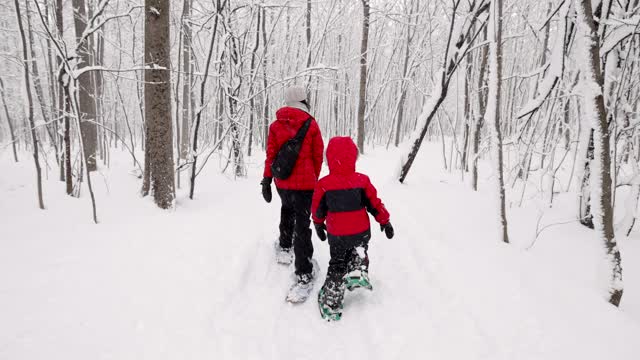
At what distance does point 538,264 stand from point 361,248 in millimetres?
1789

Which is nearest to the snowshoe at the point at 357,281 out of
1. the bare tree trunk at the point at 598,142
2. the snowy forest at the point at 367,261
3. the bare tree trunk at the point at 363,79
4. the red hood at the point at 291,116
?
the snowy forest at the point at 367,261

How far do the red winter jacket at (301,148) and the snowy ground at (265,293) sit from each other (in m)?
0.96

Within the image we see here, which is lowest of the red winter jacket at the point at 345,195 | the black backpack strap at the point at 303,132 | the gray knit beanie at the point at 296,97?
the red winter jacket at the point at 345,195

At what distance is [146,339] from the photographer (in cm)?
204

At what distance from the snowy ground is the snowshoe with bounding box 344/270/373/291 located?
0.75 feet

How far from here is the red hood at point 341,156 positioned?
2691mm

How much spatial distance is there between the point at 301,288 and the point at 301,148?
1.27 m

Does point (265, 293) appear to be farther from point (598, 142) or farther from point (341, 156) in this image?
point (598, 142)

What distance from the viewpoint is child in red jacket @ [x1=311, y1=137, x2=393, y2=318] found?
271cm

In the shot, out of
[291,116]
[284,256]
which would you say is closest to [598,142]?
[291,116]

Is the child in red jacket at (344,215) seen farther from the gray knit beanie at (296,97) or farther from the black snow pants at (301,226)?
the gray knit beanie at (296,97)

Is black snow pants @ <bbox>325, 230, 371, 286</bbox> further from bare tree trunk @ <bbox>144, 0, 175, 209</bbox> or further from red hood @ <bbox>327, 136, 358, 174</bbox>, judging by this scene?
bare tree trunk @ <bbox>144, 0, 175, 209</bbox>

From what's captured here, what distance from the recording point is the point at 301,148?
296 centimetres

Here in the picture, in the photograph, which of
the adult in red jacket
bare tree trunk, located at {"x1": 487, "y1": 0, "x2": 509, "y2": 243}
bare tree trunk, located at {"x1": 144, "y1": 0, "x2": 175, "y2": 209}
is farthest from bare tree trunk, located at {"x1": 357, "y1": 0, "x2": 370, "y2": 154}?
the adult in red jacket
